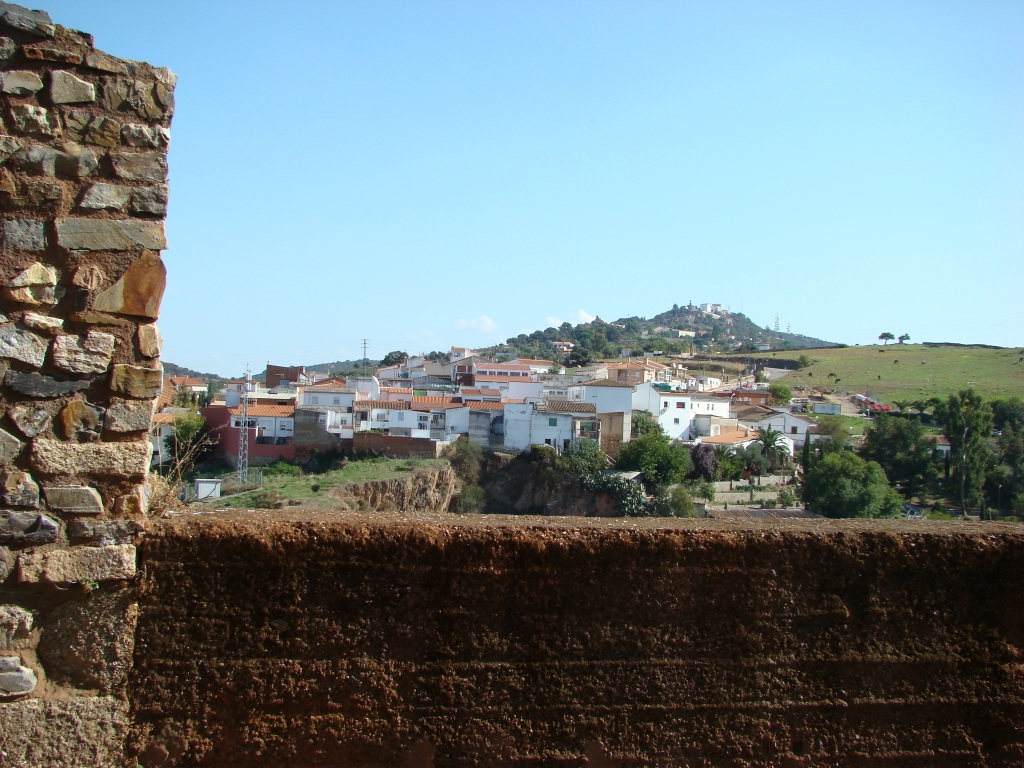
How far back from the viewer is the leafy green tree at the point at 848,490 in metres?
35.4

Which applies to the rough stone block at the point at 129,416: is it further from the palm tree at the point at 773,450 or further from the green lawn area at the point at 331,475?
the palm tree at the point at 773,450

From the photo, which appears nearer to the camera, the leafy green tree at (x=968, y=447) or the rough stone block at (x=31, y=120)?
the rough stone block at (x=31, y=120)

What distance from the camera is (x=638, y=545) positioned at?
9.42 feet

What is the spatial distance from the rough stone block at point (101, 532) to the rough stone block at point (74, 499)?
4 centimetres

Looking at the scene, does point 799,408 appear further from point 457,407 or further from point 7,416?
point 7,416

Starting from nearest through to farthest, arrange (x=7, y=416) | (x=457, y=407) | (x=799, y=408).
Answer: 1. (x=7, y=416)
2. (x=457, y=407)
3. (x=799, y=408)

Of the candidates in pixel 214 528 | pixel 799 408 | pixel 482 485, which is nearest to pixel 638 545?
pixel 214 528

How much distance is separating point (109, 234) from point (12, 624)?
1.24 metres

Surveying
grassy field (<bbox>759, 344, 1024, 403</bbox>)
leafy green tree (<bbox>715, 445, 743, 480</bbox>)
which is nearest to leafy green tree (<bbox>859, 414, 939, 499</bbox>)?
leafy green tree (<bbox>715, 445, 743, 480</bbox>)

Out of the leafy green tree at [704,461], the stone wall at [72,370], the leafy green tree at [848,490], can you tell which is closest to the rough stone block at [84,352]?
the stone wall at [72,370]

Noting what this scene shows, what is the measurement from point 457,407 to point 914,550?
44.1 m

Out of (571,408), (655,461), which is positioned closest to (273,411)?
(571,408)

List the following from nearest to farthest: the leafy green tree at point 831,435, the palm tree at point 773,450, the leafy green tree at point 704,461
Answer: the leafy green tree at point 704,461
the leafy green tree at point 831,435
the palm tree at point 773,450

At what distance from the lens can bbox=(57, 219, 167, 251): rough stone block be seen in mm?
2711
